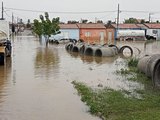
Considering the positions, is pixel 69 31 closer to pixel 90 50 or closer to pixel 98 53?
pixel 90 50

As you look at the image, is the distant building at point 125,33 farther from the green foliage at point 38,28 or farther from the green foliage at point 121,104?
the green foliage at point 121,104

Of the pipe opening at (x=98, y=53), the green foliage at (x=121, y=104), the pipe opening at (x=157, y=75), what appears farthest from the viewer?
the pipe opening at (x=98, y=53)

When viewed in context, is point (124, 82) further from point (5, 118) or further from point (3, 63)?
point (3, 63)

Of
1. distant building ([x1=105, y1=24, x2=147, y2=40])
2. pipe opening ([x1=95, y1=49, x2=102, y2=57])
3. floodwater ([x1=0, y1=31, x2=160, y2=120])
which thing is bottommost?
floodwater ([x1=0, y1=31, x2=160, y2=120])

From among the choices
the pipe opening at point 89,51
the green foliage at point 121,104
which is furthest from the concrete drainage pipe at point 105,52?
the green foliage at point 121,104

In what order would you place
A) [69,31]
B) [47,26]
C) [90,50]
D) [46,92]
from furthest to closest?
[69,31] → [47,26] → [90,50] → [46,92]

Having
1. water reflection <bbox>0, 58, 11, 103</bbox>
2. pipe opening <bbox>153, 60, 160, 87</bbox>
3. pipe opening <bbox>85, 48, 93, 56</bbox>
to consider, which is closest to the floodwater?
water reflection <bbox>0, 58, 11, 103</bbox>

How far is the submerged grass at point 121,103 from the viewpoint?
941 centimetres

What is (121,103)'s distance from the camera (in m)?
10.7

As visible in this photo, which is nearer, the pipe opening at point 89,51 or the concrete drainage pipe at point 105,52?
the concrete drainage pipe at point 105,52

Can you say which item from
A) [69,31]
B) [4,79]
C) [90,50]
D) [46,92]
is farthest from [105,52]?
[69,31]

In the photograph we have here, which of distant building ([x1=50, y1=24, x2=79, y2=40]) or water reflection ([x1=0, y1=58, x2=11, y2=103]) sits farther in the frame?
distant building ([x1=50, y1=24, x2=79, y2=40])

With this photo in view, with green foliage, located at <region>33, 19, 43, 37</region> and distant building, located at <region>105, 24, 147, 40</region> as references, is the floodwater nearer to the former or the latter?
green foliage, located at <region>33, 19, 43, 37</region>

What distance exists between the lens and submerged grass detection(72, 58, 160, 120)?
941 cm
